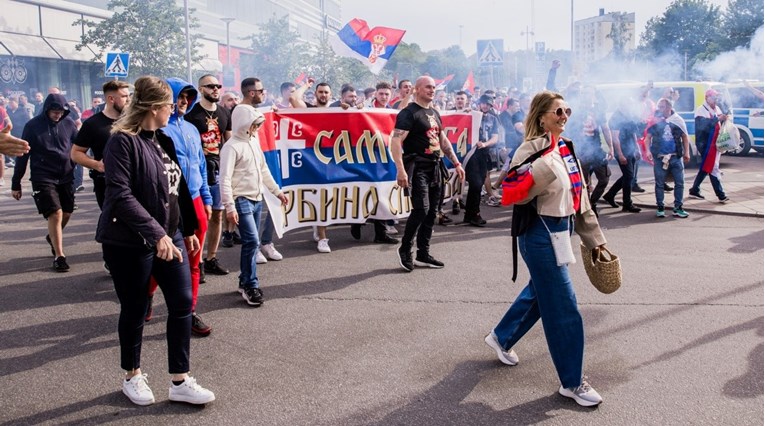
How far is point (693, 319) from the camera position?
5.62 metres

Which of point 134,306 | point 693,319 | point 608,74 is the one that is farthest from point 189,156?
point 608,74

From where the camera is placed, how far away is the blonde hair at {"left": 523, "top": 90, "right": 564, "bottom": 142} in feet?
13.6

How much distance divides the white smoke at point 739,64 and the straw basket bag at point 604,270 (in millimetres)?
19044

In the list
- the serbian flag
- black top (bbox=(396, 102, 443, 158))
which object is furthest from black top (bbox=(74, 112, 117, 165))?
the serbian flag

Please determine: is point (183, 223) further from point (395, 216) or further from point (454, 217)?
point (454, 217)

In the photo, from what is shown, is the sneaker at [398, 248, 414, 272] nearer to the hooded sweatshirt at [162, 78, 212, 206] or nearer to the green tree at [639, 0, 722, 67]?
the hooded sweatshirt at [162, 78, 212, 206]

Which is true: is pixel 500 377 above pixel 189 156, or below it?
below

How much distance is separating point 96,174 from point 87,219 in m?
4.68

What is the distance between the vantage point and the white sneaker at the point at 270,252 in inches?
314

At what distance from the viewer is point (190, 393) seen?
4031mm

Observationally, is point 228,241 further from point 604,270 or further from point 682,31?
point 682,31

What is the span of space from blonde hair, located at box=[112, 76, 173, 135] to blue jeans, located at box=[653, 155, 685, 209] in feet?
27.6

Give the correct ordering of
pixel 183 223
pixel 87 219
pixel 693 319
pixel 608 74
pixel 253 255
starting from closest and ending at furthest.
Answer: pixel 183 223
pixel 693 319
pixel 253 255
pixel 87 219
pixel 608 74

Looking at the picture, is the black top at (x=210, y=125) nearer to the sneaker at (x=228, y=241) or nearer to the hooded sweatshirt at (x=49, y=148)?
the hooded sweatshirt at (x=49, y=148)
